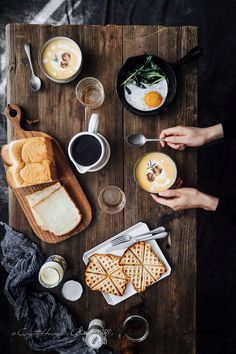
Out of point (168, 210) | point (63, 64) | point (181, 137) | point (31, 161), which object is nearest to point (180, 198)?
point (168, 210)

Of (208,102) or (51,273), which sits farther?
(208,102)

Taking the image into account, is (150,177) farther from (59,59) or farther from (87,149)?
(59,59)

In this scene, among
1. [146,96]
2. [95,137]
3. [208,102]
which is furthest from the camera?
[208,102]

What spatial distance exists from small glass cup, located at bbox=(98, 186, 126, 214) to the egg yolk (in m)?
0.43

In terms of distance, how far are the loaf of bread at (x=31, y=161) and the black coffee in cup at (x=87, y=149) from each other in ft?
0.56

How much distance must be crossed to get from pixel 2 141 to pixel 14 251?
40.3 inches

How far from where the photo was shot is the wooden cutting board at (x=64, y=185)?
1899mm

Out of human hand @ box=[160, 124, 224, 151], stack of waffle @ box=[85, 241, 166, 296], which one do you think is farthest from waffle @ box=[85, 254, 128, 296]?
human hand @ box=[160, 124, 224, 151]

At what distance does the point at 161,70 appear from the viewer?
6.12ft

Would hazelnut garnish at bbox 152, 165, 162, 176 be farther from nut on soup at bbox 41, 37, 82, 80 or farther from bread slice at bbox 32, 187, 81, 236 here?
nut on soup at bbox 41, 37, 82, 80

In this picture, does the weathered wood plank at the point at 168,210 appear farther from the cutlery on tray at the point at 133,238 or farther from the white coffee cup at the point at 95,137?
the white coffee cup at the point at 95,137

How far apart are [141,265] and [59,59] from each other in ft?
3.50

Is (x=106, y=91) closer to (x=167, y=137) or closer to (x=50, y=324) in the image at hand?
(x=167, y=137)

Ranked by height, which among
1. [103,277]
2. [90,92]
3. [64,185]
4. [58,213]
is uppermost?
[90,92]
